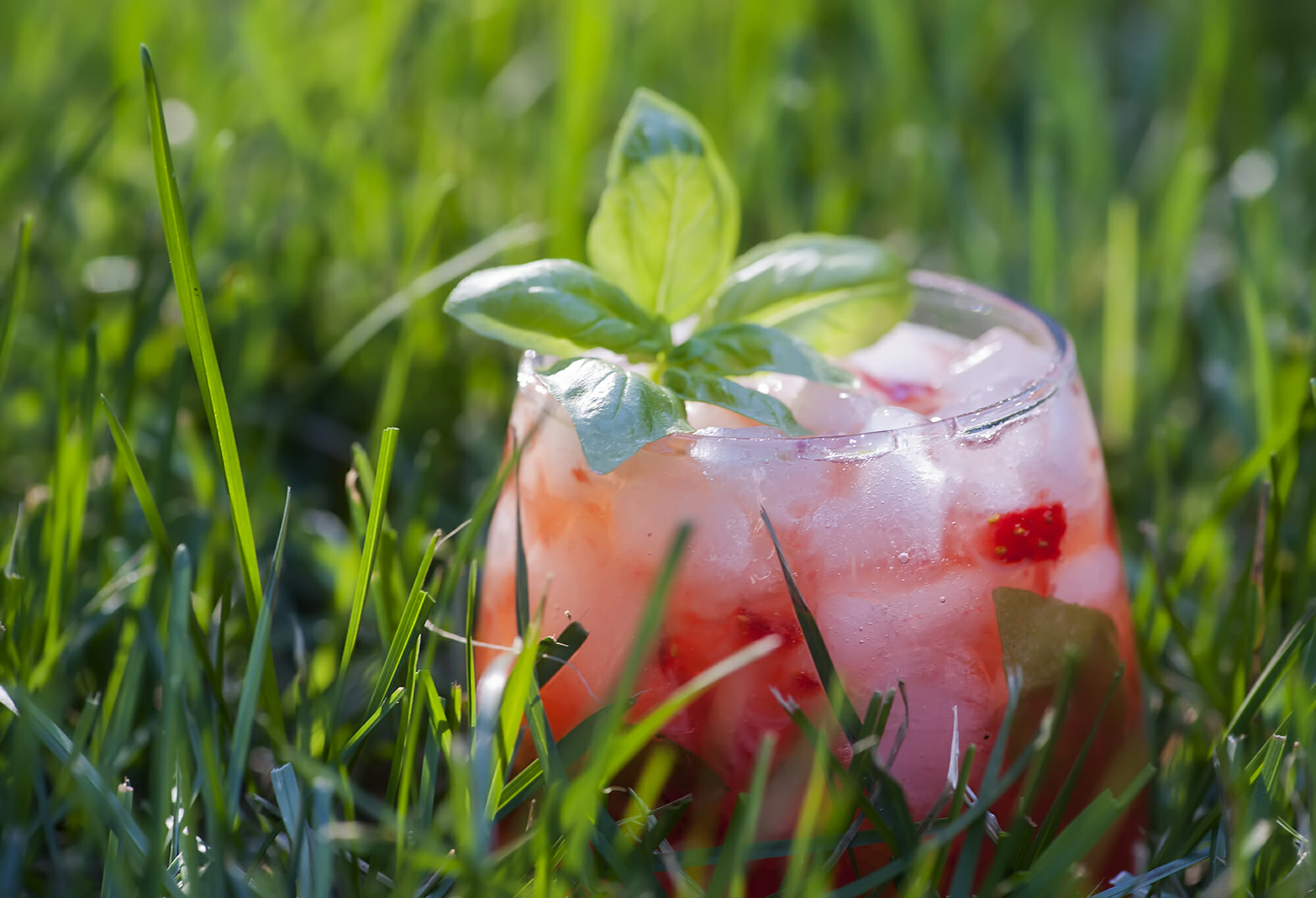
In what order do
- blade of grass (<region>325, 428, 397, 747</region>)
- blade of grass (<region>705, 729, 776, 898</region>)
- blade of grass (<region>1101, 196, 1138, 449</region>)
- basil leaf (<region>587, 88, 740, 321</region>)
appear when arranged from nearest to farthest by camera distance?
blade of grass (<region>705, 729, 776, 898</region>), blade of grass (<region>325, 428, 397, 747</region>), basil leaf (<region>587, 88, 740, 321</region>), blade of grass (<region>1101, 196, 1138, 449</region>)

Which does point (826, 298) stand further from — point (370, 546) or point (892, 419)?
point (370, 546)

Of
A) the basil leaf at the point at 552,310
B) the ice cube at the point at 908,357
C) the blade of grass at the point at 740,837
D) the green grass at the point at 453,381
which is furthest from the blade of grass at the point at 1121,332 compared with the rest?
the blade of grass at the point at 740,837

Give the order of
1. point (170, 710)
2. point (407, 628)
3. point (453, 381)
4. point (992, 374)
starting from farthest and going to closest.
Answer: point (453, 381), point (992, 374), point (407, 628), point (170, 710)

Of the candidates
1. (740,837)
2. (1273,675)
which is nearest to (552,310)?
(740,837)

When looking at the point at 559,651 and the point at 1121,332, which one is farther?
the point at 1121,332

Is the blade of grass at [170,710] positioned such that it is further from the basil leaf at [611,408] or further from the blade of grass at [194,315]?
the basil leaf at [611,408]

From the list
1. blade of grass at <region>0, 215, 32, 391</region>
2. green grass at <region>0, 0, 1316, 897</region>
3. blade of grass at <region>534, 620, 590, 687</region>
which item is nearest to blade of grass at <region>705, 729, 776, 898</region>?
green grass at <region>0, 0, 1316, 897</region>

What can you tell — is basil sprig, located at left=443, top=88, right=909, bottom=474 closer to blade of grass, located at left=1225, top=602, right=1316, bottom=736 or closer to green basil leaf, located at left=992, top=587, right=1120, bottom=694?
green basil leaf, located at left=992, top=587, right=1120, bottom=694
